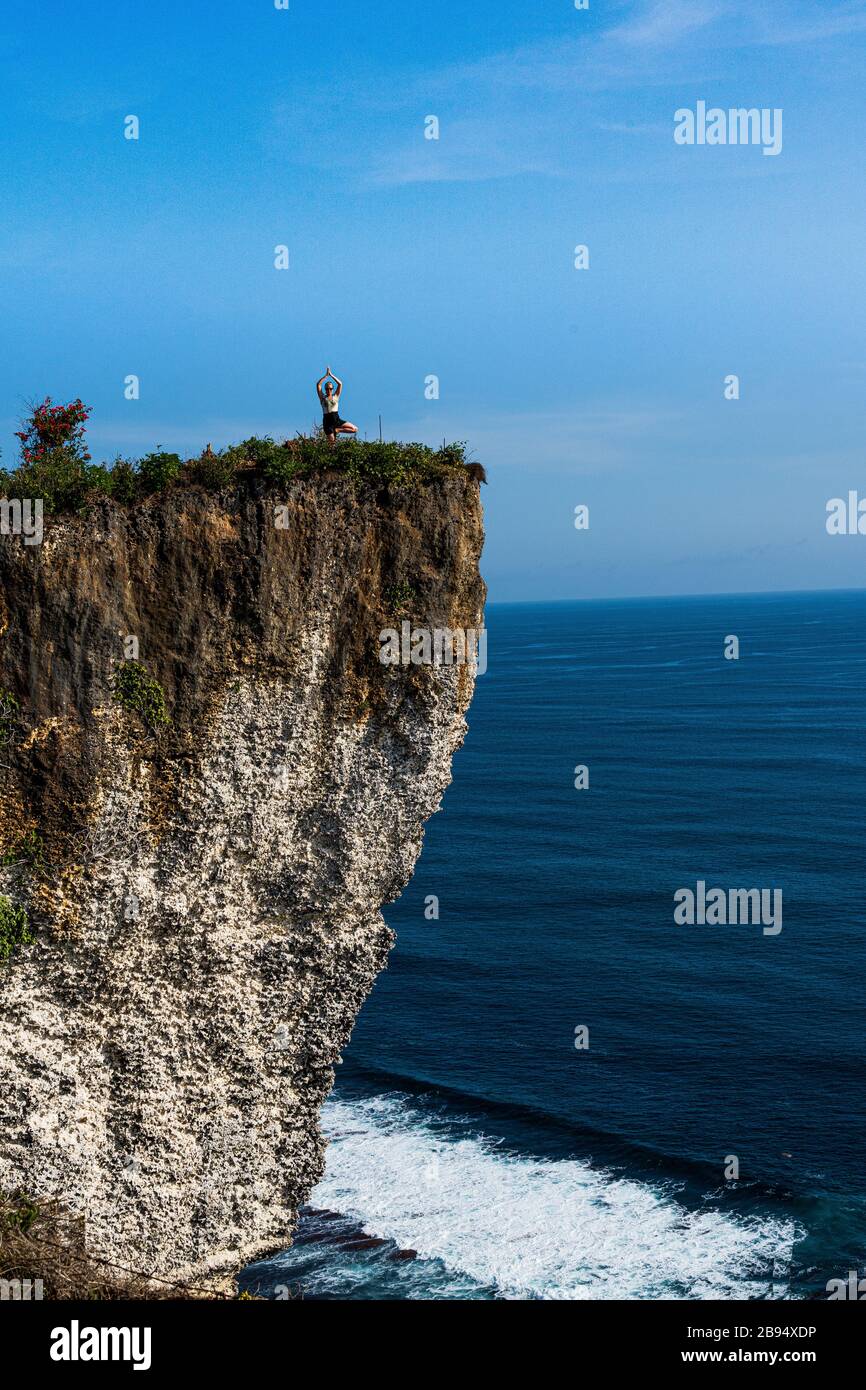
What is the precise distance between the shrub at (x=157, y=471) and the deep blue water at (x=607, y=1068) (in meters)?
27.2

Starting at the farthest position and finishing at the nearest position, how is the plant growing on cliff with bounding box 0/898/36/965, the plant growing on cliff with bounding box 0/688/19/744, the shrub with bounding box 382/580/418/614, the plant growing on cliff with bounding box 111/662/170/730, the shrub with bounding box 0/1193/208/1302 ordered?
1. the shrub with bounding box 382/580/418/614
2. the plant growing on cliff with bounding box 111/662/170/730
3. the plant growing on cliff with bounding box 0/898/36/965
4. the plant growing on cliff with bounding box 0/688/19/744
5. the shrub with bounding box 0/1193/208/1302

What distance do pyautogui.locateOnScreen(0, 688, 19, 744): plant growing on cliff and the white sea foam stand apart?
2544 cm

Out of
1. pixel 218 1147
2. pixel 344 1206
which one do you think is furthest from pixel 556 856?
pixel 218 1147

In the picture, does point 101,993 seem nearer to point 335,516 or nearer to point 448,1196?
point 335,516

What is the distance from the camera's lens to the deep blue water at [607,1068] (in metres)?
37.5

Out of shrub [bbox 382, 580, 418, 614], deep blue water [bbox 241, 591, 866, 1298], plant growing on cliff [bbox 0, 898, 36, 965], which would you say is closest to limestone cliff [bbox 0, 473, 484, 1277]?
shrub [bbox 382, 580, 418, 614]

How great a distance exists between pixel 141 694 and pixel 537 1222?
91.1 feet

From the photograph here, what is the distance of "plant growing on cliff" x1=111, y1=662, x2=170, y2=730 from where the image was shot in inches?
801

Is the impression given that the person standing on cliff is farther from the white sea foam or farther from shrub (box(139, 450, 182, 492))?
the white sea foam

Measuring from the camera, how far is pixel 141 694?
67.2ft

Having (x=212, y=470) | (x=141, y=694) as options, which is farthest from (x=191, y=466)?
(x=141, y=694)

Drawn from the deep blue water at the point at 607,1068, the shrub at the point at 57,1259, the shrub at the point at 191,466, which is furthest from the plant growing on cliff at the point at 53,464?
the deep blue water at the point at 607,1068

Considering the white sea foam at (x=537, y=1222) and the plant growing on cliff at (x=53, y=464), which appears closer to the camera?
the plant growing on cliff at (x=53, y=464)

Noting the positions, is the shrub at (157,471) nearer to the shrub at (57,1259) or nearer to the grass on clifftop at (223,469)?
the grass on clifftop at (223,469)
